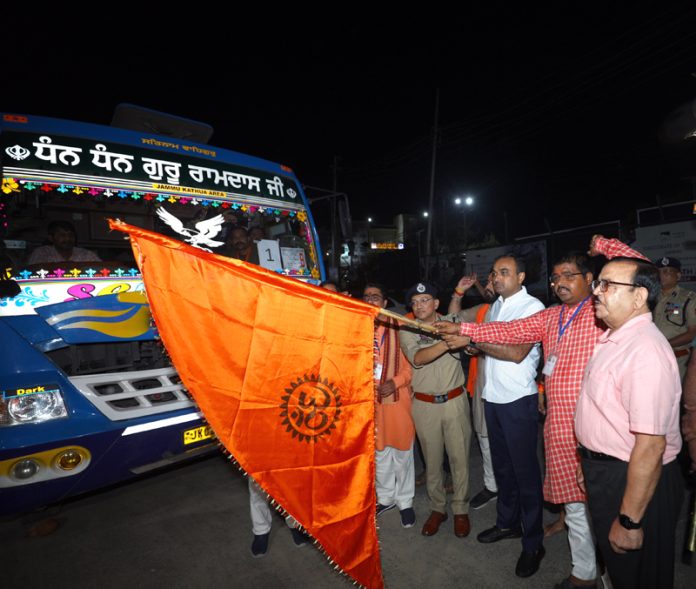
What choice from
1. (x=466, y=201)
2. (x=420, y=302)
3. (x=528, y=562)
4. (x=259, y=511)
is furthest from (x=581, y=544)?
(x=466, y=201)

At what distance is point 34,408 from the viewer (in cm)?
263

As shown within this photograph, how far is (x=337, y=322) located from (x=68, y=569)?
9.05ft

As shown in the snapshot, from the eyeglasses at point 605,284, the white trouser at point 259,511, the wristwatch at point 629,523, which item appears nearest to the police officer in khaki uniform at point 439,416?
the white trouser at point 259,511

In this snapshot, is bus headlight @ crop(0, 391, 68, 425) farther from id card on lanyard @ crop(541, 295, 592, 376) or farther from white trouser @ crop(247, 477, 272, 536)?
id card on lanyard @ crop(541, 295, 592, 376)

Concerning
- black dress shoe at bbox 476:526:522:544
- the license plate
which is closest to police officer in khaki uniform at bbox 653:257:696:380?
black dress shoe at bbox 476:526:522:544

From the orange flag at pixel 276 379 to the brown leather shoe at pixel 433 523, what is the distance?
1.35m

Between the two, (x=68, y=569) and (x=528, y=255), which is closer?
(x=68, y=569)

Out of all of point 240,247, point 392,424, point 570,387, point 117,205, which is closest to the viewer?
point 570,387

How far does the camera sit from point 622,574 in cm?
189

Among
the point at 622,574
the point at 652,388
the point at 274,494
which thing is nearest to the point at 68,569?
the point at 274,494

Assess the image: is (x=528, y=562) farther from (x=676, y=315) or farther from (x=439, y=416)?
(x=676, y=315)

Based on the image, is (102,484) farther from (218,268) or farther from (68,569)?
(218,268)

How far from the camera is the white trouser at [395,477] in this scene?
3.47m

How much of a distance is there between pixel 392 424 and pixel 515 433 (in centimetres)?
100
